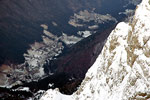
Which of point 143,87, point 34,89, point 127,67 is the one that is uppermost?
point 34,89

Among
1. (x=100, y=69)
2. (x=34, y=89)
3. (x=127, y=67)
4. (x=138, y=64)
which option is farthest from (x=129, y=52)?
(x=34, y=89)

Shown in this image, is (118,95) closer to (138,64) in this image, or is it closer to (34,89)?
(138,64)

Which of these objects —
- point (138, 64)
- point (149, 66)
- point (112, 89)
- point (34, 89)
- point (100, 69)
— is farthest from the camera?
point (34, 89)

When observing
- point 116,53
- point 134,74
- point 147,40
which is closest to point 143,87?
point 134,74

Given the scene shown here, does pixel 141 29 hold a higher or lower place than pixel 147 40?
higher

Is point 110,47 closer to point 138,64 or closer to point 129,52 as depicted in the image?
point 129,52

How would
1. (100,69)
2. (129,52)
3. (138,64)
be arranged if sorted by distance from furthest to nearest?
(100,69) < (129,52) < (138,64)

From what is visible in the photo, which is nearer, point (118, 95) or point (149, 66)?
point (149, 66)
